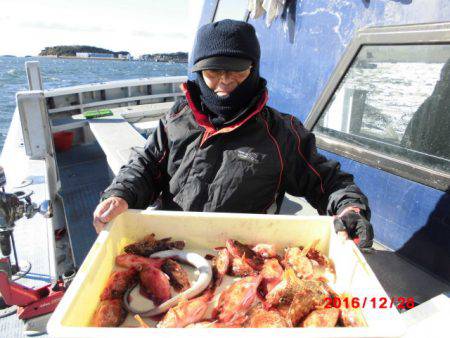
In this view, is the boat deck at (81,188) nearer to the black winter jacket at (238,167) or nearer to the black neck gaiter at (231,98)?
the black winter jacket at (238,167)

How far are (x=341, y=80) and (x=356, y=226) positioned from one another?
183 centimetres

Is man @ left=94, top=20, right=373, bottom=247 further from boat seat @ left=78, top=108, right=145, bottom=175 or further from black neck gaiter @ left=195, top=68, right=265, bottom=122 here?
boat seat @ left=78, top=108, right=145, bottom=175

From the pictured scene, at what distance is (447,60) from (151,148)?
2.14 m

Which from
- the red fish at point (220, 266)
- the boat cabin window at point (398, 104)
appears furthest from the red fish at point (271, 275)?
the boat cabin window at point (398, 104)

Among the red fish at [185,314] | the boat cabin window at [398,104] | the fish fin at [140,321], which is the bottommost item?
the fish fin at [140,321]

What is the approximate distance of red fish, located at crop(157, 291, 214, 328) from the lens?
163 cm

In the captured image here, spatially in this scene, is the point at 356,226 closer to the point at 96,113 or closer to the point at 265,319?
the point at 265,319

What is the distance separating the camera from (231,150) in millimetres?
2395

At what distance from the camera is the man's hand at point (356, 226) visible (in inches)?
73.8

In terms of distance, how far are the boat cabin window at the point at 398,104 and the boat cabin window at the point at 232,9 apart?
7.15 feet

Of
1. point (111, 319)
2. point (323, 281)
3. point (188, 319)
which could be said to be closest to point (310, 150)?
point (323, 281)

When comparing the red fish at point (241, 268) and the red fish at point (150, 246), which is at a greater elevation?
the red fish at point (150, 246)

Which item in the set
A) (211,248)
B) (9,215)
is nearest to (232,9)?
(9,215)

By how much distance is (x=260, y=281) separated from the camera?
6.25 ft
